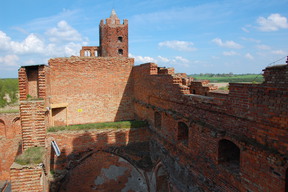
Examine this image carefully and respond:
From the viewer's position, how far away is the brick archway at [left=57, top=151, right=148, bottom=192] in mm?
9789

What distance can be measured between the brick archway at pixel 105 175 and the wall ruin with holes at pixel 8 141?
10591 mm

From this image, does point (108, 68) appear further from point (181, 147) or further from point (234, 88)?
point (234, 88)

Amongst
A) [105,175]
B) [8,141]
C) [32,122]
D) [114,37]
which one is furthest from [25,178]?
[114,37]

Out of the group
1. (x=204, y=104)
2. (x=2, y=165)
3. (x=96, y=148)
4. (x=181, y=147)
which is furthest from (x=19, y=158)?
(x=2, y=165)

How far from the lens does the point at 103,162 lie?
1005 cm

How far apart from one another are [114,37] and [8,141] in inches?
507

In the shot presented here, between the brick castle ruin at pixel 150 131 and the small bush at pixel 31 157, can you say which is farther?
the small bush at pixel 31 157

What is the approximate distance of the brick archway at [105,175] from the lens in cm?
979

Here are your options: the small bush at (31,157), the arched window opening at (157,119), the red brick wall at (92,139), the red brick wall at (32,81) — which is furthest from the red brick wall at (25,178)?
the arched window opening at (157,119)

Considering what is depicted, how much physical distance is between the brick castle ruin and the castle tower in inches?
314

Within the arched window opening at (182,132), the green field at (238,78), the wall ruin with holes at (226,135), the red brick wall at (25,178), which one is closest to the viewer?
the wall ruin with holes at (226,135)

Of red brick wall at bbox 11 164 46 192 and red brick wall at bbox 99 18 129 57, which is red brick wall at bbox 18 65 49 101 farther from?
red brick wall at bbox 99 18 129 57

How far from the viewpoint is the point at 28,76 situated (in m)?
7.91

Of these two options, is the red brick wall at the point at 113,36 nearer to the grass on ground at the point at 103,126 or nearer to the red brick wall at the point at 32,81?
the grass on ground at the point at 103,126
